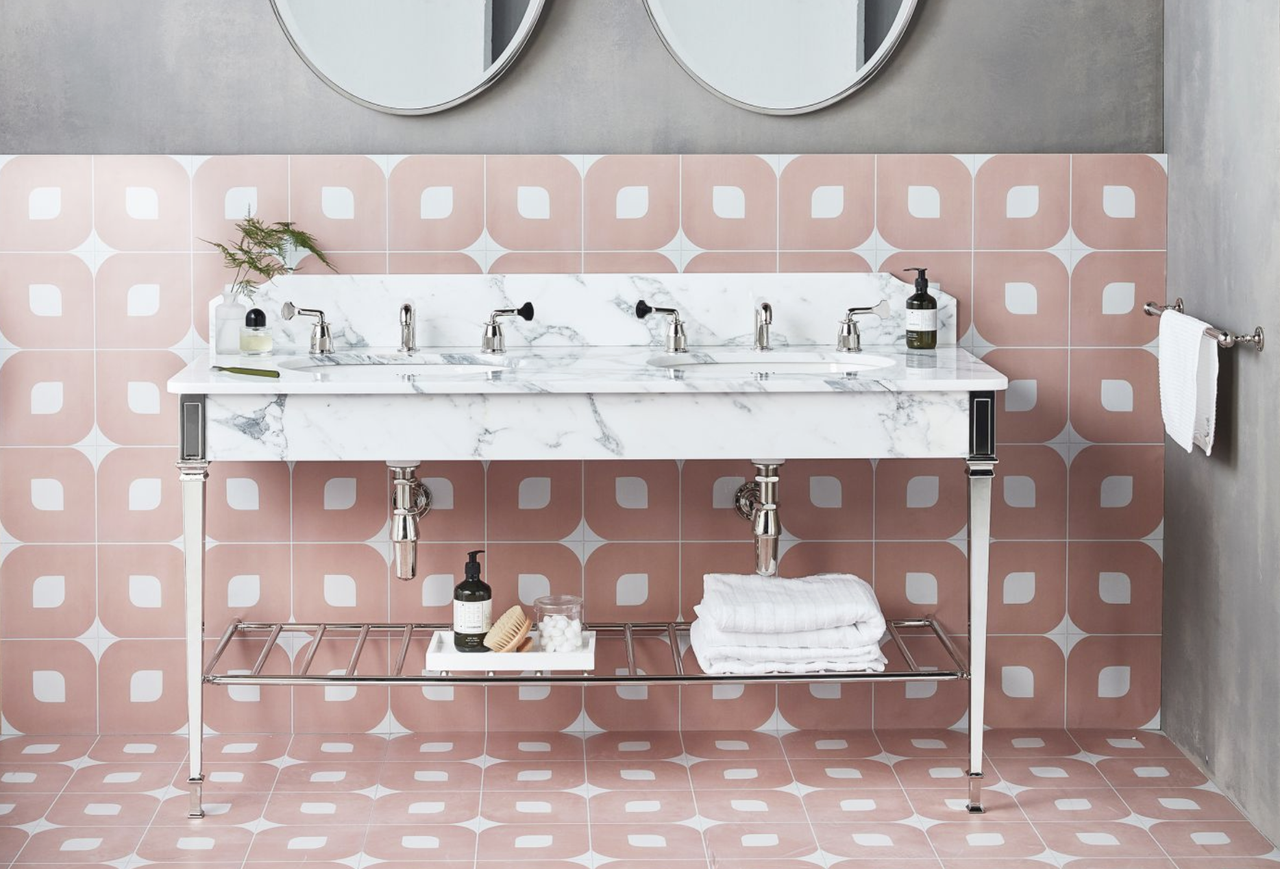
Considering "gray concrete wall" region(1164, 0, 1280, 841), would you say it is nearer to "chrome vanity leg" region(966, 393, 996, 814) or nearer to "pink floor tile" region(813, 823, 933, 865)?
"chrome vanity leg" region(966, 393, 996, 814)

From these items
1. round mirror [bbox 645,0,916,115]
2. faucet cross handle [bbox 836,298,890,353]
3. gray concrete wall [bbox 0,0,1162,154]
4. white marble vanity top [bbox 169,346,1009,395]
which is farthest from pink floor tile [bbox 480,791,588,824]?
round mirror [bbox 645,0,916,115]

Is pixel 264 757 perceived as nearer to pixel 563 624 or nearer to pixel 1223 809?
pixel 563 624

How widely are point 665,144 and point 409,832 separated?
1.45m

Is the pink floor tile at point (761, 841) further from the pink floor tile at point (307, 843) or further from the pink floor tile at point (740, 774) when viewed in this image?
the pink floor tile at point (307, 843)

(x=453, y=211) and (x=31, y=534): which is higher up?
(x=453, y=211)

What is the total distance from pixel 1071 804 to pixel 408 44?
198 cm

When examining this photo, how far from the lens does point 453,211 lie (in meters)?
2.71

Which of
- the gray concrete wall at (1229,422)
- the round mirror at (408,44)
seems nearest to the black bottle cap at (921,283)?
the gray concrete wall at (1229,422)

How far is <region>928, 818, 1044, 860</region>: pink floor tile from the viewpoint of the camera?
7.38 feet

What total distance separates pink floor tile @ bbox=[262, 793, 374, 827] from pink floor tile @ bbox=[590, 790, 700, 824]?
1.40ft

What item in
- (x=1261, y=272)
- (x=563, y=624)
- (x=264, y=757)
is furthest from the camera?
(x=264, y=757)

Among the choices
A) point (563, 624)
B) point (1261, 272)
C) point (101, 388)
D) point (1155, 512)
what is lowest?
point (563, 624)

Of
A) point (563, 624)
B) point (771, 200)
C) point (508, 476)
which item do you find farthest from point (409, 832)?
point (771, 200)

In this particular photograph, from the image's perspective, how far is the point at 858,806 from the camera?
2.45 metres
